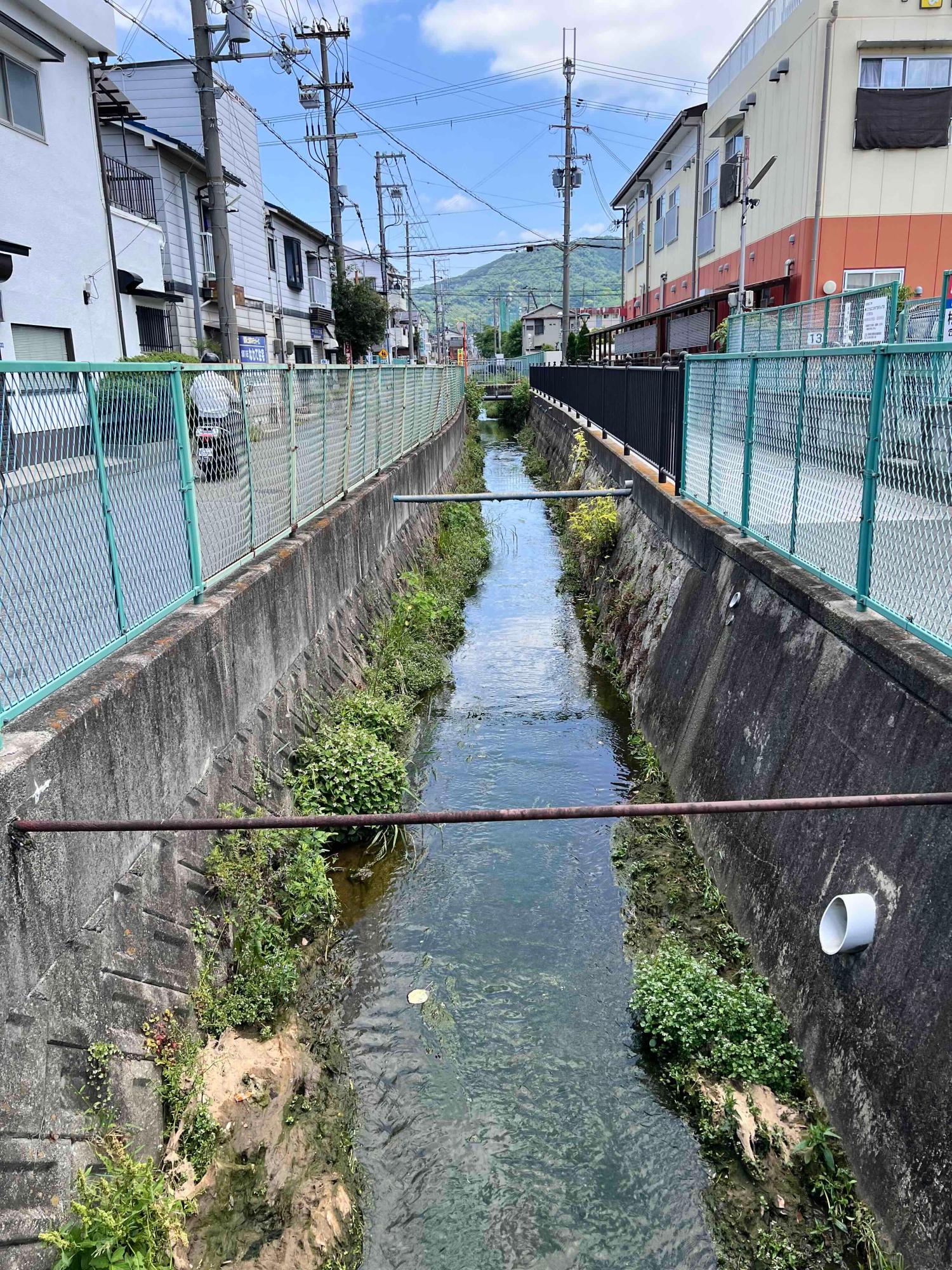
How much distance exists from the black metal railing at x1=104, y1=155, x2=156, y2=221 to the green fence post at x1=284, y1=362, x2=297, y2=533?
16.9 metres

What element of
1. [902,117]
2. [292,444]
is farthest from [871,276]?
[292,444]

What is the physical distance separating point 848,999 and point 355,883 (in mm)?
3718

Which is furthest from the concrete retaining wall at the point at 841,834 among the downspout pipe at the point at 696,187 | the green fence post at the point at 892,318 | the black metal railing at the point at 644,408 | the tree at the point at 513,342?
the tree at the point at 513,342

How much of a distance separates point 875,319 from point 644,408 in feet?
10.9

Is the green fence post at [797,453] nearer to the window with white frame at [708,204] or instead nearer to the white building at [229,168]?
the white building at [229,168]

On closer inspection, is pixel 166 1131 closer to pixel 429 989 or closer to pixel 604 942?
pixel 429 989

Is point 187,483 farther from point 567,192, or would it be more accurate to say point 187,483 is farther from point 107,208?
point 567,192

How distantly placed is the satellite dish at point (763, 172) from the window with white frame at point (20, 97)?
14628mm

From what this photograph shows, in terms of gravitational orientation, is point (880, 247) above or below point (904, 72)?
below

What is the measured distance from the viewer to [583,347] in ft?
165

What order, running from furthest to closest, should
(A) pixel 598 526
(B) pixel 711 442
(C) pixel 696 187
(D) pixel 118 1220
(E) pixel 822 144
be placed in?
(C) pixel 696 187, (E) pixel 822 144, (A) pixel 598 526, (B) pixel 711 442, (D) pixel 118 1220

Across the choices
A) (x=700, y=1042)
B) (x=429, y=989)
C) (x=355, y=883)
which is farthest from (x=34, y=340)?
(x=700, y=1042)

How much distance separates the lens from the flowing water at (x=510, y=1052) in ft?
13.3

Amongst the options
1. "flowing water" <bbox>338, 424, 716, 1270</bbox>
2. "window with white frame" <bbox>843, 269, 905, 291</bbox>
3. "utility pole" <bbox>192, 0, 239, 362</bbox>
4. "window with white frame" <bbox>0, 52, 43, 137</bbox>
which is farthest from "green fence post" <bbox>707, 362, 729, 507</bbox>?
"window with white frame" <bbox>843, 269, 905, 291</bbox>
